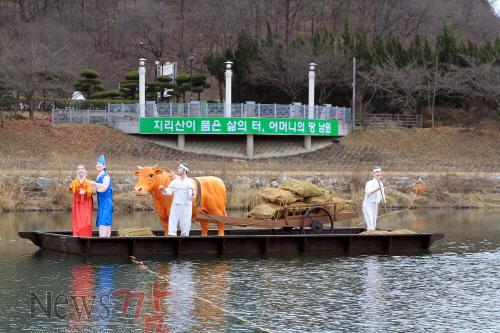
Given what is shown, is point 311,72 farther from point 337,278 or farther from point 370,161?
point 337,278

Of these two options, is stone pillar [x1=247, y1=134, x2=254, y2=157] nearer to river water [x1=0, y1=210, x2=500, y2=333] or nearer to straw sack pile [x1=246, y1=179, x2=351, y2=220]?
straw sack pile [x1=246, y1=179, x2=351, y2=220]

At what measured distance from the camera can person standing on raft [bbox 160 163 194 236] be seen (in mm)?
21125

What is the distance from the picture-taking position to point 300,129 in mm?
50750

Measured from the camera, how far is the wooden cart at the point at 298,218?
22031 millimetres

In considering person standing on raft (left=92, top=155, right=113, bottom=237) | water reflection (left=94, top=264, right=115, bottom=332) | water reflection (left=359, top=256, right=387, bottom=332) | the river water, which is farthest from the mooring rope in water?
water reflection (left=359, top=256, right=387, bottom=332)

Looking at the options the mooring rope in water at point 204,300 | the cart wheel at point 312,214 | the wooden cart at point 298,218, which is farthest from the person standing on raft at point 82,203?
the cart wheel at point 312,214

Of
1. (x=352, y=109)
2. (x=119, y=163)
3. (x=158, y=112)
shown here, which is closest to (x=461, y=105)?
(x=352, y=109)

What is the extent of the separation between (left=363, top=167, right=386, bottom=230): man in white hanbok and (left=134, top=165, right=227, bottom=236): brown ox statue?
3766mm

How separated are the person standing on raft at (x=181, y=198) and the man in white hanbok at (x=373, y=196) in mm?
4698

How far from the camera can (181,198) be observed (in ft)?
69.5

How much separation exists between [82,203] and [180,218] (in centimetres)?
244

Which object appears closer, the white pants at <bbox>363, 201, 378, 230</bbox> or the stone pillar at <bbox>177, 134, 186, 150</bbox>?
the white pants at <bbox>363, 201, 378, 230</bbox>

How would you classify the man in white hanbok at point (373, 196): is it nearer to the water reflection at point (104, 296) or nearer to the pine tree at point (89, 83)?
the water reflection at point (104, 296)

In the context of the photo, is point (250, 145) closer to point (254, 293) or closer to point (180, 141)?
point (180, 141)
